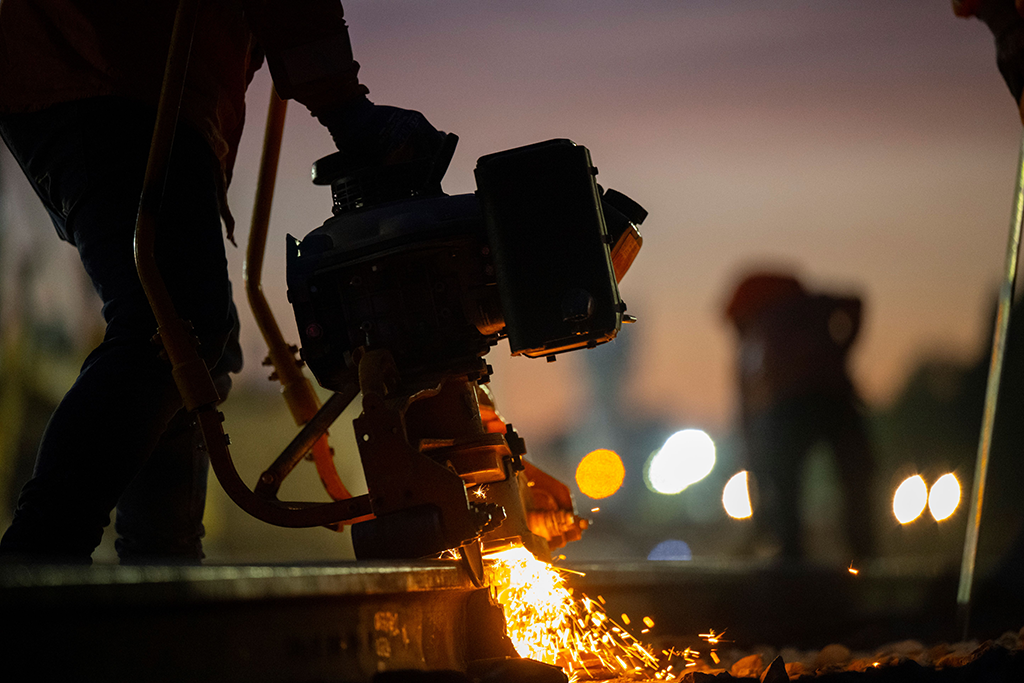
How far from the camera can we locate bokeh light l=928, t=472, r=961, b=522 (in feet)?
→ 14.3

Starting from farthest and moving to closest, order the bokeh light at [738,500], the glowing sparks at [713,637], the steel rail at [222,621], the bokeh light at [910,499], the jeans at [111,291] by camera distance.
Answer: the bokeh light at [738,500]
the bokeh light at [910,499]
the glowing sparks at [713,637]
the jeans at [111,291]
the steel rail at [222,621]

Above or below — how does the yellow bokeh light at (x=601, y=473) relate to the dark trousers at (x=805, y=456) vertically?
above

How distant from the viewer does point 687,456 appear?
23.4 ft

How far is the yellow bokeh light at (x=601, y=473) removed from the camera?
7882 mm

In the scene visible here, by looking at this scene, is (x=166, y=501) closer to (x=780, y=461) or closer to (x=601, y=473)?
(x=780, y=461)

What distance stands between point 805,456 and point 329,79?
2.98 metres

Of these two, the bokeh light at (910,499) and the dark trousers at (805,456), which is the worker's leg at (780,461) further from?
the bokeh light at (910,499)

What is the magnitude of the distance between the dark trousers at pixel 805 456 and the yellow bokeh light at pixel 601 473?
3.50m

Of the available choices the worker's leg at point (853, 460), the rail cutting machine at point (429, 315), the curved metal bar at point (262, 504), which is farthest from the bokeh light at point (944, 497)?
the curved metal bar at point (262, 504)

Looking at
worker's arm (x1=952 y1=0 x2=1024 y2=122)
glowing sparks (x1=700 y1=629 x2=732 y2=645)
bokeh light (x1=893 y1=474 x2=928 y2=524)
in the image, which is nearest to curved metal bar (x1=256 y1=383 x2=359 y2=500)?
glowing sparks (x1=700 y1=629 x2=732 y2=645)

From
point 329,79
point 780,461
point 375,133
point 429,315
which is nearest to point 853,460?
point 780,461

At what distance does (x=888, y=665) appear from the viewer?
4.44 ft

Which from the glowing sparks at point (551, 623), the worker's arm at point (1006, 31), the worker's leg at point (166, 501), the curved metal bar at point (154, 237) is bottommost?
the glowing sparks at point (551, 623)

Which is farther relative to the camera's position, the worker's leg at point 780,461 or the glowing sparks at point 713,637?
the worker's leg at point 780,461
